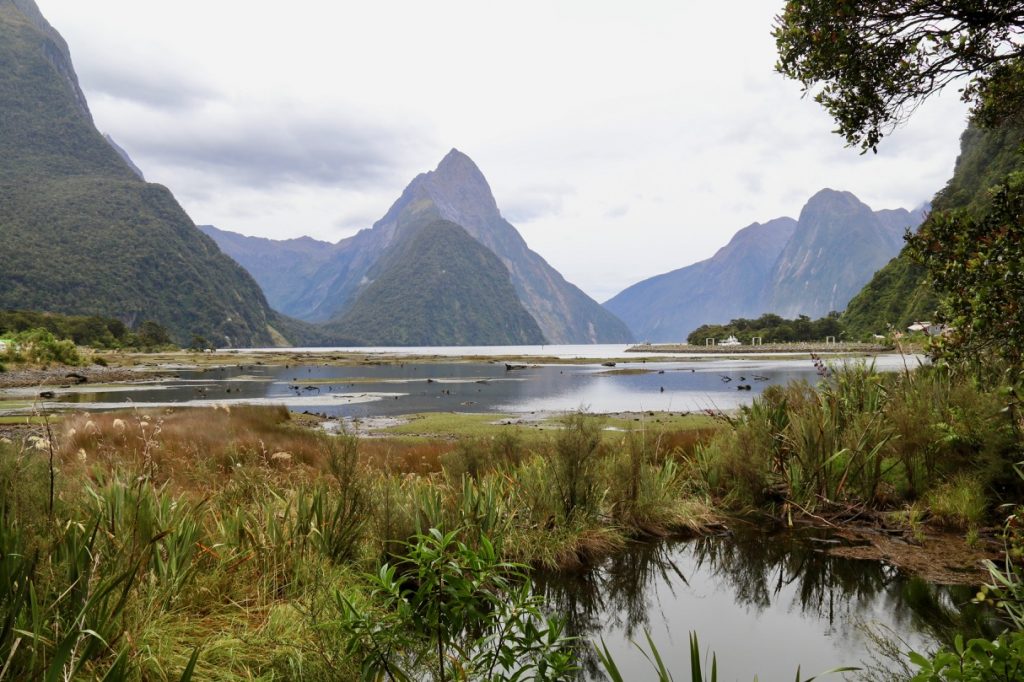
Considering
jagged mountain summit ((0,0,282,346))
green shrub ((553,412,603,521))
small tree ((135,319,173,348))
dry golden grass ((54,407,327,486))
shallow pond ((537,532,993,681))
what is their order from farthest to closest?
jagged mountain summit ((0,0,282,346)) < small tree ((135,319,173,348)) < dry golden grass ((54,407,327,486)) < green shrub ((553,412,603,521)) < shallow pond ((537,532,993,681))

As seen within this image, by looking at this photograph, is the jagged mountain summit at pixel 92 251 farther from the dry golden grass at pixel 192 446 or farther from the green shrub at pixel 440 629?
the green shrub at pixel 440 629

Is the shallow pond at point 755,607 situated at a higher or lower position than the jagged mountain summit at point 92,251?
lower

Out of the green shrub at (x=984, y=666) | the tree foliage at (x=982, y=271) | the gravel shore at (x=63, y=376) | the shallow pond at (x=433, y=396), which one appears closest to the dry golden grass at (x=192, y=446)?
the green shrub at (x=984, y=666)

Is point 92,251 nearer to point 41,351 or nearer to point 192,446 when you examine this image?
point 41,351

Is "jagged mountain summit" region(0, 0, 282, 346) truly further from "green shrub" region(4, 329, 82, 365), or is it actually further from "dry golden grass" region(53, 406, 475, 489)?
"dry golden grass" region(53, 406, 475, 489)

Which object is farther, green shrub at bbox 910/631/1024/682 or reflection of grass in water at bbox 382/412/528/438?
reflection of grass in water at bbox 382/412/528/438

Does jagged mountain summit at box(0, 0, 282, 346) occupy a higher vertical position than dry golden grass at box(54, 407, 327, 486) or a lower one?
higher

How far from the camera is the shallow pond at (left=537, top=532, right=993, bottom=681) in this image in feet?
16.7

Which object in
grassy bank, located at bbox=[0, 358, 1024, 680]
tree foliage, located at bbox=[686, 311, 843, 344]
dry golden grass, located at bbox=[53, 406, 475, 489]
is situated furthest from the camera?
tree foliage, located at bbox=[686, 311, 843, 344]

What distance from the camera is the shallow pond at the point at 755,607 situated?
201 inches

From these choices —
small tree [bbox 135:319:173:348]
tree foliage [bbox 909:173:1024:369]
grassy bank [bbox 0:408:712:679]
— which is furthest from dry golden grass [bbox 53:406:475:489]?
small tree [bbox 135:319:173:348]

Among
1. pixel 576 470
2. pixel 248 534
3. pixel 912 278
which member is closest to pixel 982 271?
pixel 576 470

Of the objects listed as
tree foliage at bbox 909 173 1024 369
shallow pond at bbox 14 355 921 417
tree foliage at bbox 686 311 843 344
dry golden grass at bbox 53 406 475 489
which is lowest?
shallow pond at bbox 14 355 921 417

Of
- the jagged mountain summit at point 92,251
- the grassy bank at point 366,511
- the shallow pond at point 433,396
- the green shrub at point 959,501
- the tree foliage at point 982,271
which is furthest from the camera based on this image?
the jagged mountain summit at point 92,251
